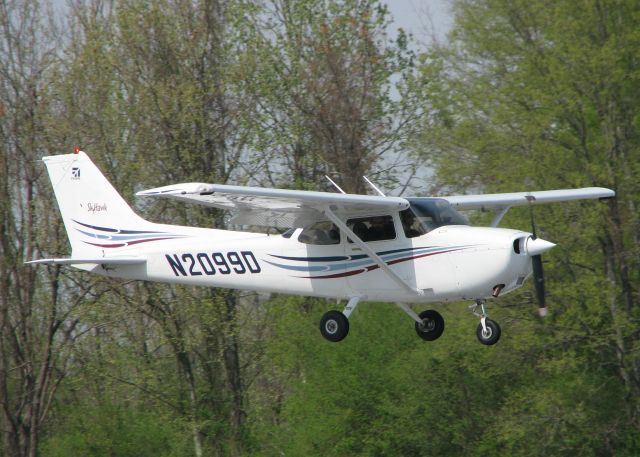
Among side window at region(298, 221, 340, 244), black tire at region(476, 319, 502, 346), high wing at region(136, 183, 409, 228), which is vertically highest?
high wing at region(136, 183, 409, 228)

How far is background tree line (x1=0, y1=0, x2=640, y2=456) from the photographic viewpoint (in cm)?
2570

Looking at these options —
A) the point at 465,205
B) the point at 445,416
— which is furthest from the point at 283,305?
the point at 465,205

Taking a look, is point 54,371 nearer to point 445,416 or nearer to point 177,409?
point 177,409

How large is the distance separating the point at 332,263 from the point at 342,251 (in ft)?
0.79

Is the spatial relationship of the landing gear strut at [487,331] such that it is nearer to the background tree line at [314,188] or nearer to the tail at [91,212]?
the tail at [91,212]

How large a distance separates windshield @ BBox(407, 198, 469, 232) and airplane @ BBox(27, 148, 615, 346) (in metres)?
0.01

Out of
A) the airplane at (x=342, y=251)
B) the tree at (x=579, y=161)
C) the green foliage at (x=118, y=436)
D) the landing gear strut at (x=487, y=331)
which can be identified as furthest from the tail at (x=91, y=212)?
the green foliage at (x=118, y=436)

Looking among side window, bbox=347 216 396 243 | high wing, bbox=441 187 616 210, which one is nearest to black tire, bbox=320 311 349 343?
side window, bbox=347 216 396 243

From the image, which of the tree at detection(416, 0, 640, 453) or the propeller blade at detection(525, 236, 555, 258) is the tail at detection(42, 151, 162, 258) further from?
the tree at detection(416, 0, 640, 453)

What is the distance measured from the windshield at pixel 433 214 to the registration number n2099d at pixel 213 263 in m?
2.63

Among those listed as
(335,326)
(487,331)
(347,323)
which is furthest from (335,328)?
(487,331)

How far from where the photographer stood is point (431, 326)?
1659 centimetres

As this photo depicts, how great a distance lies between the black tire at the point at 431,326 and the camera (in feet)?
54.4

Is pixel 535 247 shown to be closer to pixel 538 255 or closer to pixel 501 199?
pixel 538 255
